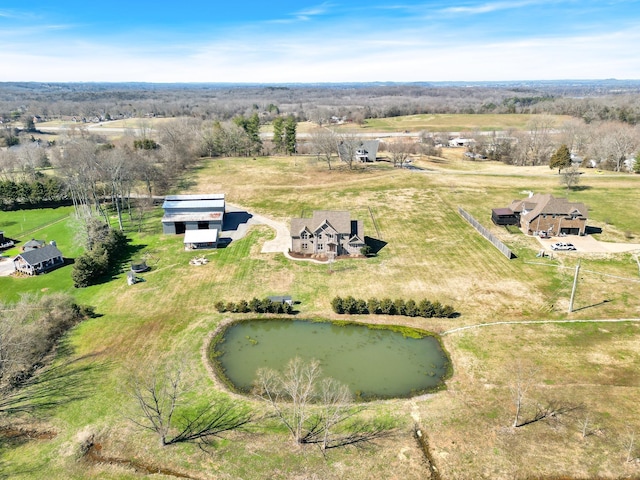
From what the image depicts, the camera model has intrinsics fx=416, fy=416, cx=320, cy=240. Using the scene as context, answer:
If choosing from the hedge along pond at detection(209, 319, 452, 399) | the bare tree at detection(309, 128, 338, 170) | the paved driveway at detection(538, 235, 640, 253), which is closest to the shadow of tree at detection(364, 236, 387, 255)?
the hedge along pond at detection(209, 319, 452, 399)

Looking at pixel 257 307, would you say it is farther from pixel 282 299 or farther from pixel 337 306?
pixel 337 306

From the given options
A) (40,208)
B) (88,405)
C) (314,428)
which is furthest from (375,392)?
(40,208)

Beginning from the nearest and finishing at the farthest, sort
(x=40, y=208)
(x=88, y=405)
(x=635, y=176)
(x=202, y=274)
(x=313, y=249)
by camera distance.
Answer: (x=88, y=405) < (x=202, y=274) < (x=313, y=249) < (x=40, y=208) < (x=635, y=176)

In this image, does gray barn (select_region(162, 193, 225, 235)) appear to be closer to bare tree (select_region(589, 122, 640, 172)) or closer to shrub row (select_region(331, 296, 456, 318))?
shrub row (select_region(331, 296, 456, 318))

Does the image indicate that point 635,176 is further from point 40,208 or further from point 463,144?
point 40,208

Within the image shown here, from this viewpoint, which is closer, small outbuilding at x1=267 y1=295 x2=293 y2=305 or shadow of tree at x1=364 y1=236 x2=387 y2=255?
small outbuilding at x1=267 y1=295 x2=293 y2=305

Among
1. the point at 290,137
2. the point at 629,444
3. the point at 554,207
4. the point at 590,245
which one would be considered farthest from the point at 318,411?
the point at 290,137
